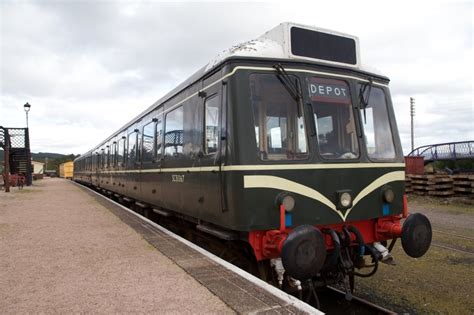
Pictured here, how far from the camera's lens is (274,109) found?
4.96m

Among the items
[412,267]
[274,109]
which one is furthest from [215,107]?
[412,267]

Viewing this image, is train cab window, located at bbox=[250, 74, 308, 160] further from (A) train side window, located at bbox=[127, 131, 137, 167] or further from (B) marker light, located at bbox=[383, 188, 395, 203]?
(A) train side window, located at bbox=[127, 131, 137, 167]

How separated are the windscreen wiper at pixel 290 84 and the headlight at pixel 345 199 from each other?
1.09 metres

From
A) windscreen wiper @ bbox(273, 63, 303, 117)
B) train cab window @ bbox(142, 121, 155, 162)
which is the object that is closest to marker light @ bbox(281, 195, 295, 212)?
windscreen wiper @ bbox(273, 63, 303, 117)

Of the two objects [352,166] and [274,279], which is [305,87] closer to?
[352,166]

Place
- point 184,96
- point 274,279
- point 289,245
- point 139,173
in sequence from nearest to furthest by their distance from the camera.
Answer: point 289,245
point 274,279
point 184,96
point 139,173

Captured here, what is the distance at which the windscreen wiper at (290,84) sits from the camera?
489 centimetres

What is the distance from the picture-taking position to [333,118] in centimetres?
527

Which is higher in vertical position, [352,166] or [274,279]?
[352,166]

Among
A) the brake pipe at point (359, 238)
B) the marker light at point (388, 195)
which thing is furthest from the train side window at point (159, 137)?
the marker light at point (388, 195)

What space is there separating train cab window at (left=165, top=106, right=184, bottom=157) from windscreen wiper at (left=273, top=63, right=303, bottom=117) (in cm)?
219

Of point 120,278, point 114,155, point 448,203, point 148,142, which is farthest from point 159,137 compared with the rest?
point 448,203

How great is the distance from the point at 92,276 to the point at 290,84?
125 inches

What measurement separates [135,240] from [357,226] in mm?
3673
